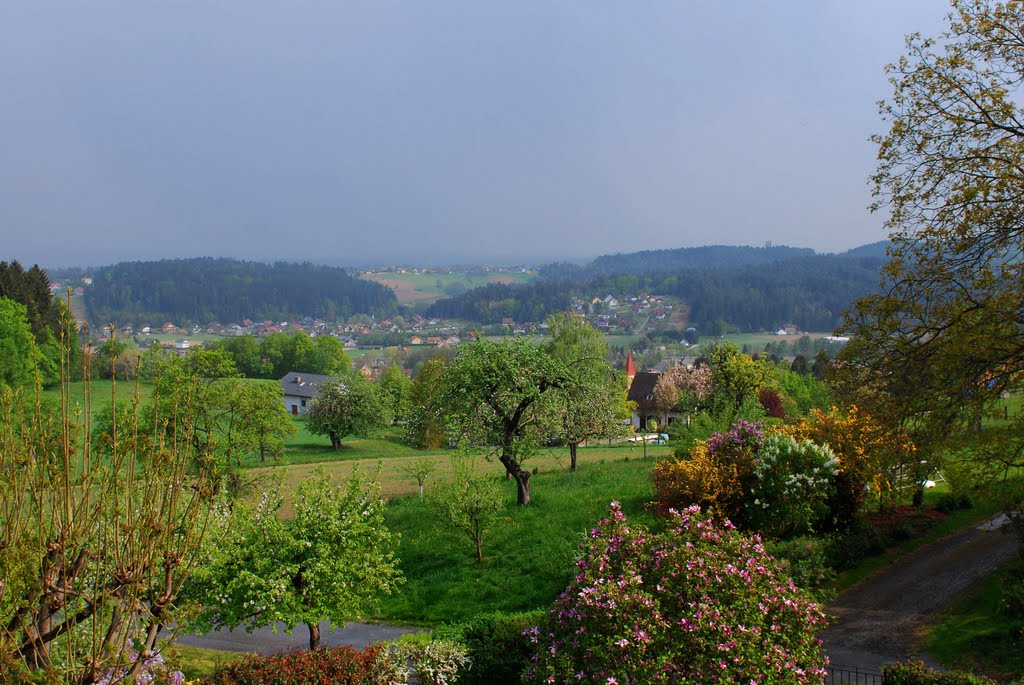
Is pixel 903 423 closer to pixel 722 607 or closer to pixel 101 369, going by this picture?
pixel 722 607

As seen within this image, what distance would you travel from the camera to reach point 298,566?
51.7ft

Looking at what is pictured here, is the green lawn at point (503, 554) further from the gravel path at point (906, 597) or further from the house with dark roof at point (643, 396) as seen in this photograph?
the house with dark roof at point (643, 396)

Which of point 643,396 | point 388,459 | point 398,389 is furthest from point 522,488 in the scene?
point 643,396

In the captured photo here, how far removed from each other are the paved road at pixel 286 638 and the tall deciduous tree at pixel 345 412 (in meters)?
42.6

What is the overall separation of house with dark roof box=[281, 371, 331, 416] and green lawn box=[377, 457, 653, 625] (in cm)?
7874

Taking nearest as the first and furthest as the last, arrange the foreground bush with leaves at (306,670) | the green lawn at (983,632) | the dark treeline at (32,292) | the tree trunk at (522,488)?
the foreground bush with leaves at (306,670), the green lawn at (983,632), the tree trunk at (522,488), the dark treeline at (32,292)

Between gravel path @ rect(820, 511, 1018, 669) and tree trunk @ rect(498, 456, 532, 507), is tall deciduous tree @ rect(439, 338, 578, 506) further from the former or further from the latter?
gravel path @ rect(820, 511, 1018, 669)

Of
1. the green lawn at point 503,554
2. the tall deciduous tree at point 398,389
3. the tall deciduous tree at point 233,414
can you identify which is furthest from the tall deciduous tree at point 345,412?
the green lawn at point 503,554

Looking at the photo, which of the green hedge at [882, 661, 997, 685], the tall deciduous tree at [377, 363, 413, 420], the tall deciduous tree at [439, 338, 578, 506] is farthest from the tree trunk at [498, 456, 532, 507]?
the tall deciduous tree at [377, 363, 413, 420]

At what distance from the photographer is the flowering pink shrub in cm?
1035

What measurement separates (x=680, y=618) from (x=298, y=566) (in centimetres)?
837

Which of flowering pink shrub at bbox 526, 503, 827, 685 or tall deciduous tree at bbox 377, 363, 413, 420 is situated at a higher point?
flowering pink shrub at bbox 526, 503, 827, 685

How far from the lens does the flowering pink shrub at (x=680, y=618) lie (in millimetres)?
10352

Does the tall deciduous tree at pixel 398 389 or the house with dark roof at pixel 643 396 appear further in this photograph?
the house with dark roof at pixel 643 396
